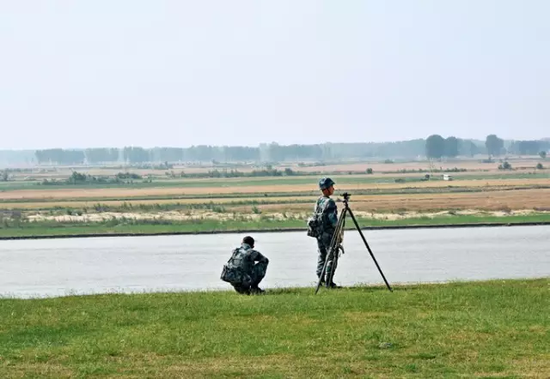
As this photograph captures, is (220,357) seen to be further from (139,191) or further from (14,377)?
(139,191)

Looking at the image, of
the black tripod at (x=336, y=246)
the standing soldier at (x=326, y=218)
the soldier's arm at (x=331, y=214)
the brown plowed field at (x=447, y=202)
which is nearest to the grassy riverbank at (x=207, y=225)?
the brown plowed field at (x=447, y=202)

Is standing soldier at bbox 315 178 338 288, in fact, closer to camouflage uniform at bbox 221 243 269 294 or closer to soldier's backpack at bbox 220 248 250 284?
camouflage uniform at bbox 221 243 269 294

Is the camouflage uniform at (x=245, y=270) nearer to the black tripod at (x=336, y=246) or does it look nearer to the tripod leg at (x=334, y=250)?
the black tripod at (x=336, y=246)

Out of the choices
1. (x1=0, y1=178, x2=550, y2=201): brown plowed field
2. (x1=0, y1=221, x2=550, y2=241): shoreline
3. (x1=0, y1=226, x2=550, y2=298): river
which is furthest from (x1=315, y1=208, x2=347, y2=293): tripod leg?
(x1=0, y1=178, x2=550, y2=201): brown plowed field

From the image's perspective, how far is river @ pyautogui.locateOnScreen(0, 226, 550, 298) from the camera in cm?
3272

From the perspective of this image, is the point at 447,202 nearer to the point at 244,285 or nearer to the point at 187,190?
the point at 187,190

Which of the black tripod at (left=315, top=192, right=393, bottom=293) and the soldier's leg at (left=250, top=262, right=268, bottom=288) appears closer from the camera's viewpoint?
the black tripod at (left=315, top=192, right=393, bottom=293)

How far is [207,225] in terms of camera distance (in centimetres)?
6769

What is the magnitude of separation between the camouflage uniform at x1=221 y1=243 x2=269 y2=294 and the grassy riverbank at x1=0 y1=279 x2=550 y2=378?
659 millimetres

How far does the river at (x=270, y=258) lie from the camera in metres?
32.7

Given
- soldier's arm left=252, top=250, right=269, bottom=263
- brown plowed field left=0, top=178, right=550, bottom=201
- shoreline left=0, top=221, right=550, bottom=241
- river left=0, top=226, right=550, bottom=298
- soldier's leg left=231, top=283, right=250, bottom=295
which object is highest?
soldier's arm left=252, top=250, right=269, bottom=263

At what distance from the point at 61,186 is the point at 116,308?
117 metres

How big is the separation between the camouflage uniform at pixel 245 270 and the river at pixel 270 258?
291 inches

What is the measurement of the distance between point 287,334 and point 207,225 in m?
52.1
